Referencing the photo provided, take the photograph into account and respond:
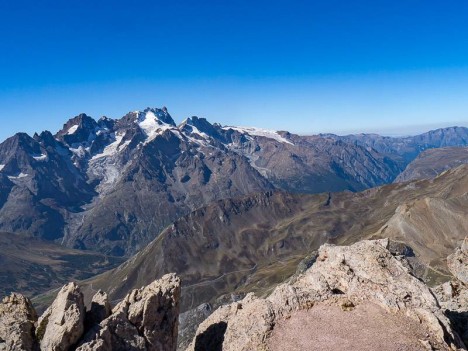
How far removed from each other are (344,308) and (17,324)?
25.0 meters

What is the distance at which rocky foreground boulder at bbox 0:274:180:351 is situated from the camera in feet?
98.3

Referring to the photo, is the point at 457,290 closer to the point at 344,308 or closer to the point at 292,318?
the point at 344,308

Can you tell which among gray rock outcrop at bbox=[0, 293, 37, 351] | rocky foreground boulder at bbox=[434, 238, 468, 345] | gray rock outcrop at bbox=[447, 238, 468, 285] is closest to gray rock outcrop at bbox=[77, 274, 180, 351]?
gray rock outcrop at bbox=[0, 293, 37, 351]

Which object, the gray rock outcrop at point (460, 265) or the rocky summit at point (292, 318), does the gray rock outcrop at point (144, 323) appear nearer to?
the rocky summit at point (292, 318)

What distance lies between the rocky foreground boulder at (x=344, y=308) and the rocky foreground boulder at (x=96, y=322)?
5.29 m

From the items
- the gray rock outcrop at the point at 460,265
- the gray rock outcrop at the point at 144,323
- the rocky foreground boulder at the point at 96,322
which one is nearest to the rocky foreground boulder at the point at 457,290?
the gray rock outcrop at the point at 460,265

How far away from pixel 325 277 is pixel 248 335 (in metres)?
10.2

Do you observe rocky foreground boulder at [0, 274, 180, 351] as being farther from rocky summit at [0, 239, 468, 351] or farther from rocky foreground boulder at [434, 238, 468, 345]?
rocky foreground boulder at [434, 238, 468, 345]

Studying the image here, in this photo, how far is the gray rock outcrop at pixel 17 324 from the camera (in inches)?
1158

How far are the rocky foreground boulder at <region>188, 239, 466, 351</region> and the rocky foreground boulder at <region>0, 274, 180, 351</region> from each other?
529 centimetres

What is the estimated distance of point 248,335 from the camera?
33.1 metres

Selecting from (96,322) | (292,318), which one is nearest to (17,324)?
(96,322)

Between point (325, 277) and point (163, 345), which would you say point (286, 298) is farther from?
point (163, 345)

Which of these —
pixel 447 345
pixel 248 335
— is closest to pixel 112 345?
pixel 248 335
